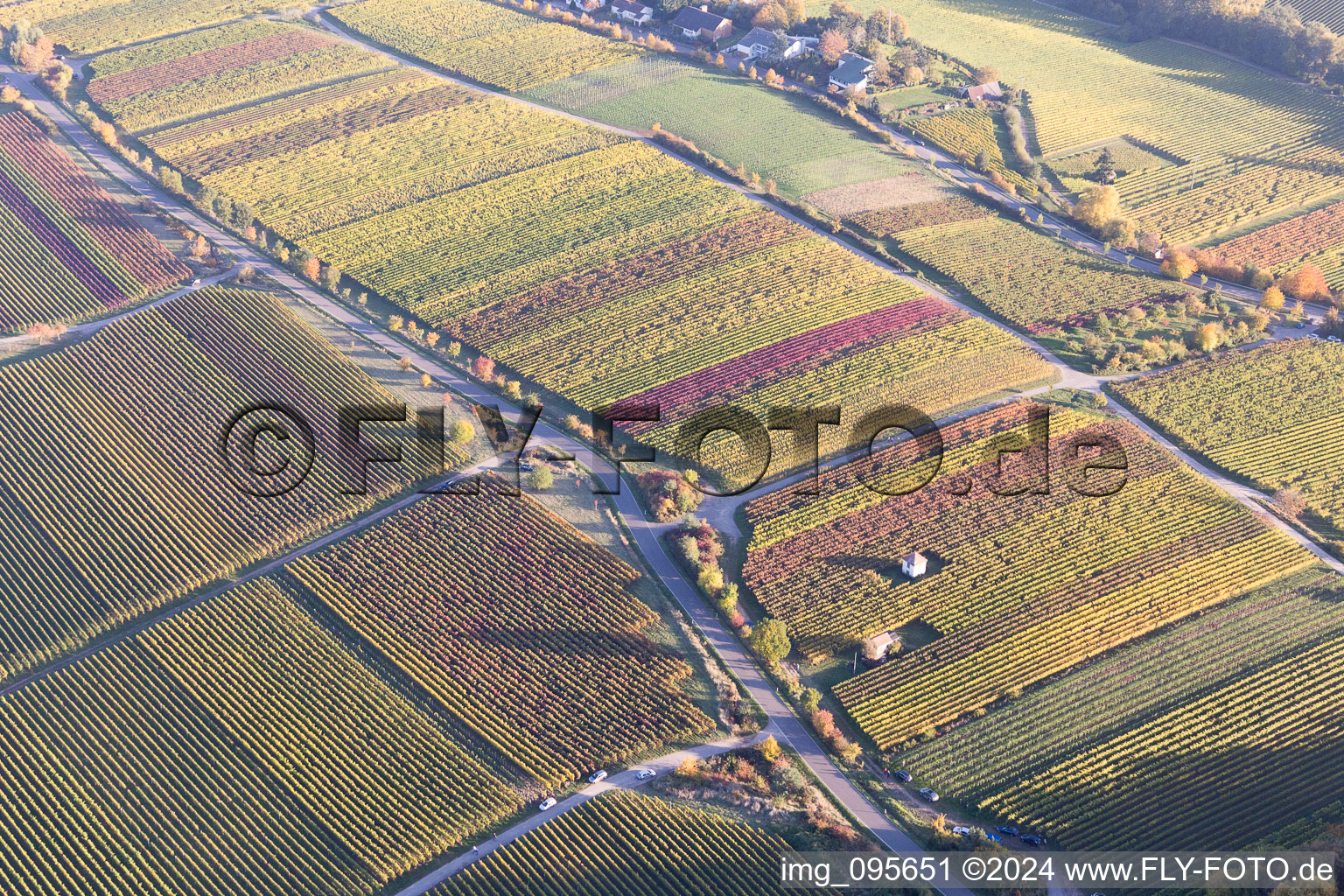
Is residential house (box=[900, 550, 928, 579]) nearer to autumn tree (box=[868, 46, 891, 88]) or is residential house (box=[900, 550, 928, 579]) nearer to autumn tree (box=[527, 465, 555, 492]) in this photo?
autumn tree (box=[527, 465, 555, 492])

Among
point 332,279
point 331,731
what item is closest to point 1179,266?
point 332,279

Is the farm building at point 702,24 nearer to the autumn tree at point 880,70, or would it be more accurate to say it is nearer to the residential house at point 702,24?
the residential house at point 702,24

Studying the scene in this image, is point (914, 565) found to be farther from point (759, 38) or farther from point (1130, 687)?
point (759, 38)

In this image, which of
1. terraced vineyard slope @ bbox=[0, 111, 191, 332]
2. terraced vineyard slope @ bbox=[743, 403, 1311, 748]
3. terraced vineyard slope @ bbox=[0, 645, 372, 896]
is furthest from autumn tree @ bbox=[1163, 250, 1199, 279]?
terraced vineyard slope @ bbox=[0, 111, 191, 332]

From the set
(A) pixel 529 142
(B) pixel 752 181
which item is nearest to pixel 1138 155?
(B) pixel 752 181

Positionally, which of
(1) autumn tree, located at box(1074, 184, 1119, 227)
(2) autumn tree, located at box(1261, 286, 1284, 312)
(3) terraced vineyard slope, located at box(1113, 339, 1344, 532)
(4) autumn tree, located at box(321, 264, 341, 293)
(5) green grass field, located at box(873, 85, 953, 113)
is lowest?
(4) autumn tree, located at box(321, 264, 341, 293)

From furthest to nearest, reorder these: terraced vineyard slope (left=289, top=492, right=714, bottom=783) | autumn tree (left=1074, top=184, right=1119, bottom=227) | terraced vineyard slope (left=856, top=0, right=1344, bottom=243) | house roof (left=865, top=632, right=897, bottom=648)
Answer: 1. terraced vineyard slope (left=856, top=0, right=1344, bottom=243)
2. autumn tree (left=1074, top=184, right=1119, bottom=227)
3. house roof (left=865, top=632, right=897, bottom=648)
4. terraced vineyard slope (left=289, top=492, right=714, bottom=783)

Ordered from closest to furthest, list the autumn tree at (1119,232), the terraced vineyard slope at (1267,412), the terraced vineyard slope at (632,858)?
the terraced vineyard slope at (632,858)
the terraced vineyard slope at (1267,412)
the autumn tree at (1119,232)

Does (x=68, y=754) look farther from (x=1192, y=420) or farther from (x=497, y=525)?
(x=1192, y=420)

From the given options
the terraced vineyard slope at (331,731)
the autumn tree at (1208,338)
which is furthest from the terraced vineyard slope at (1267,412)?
the terraced vineyard slope at (331,731)
